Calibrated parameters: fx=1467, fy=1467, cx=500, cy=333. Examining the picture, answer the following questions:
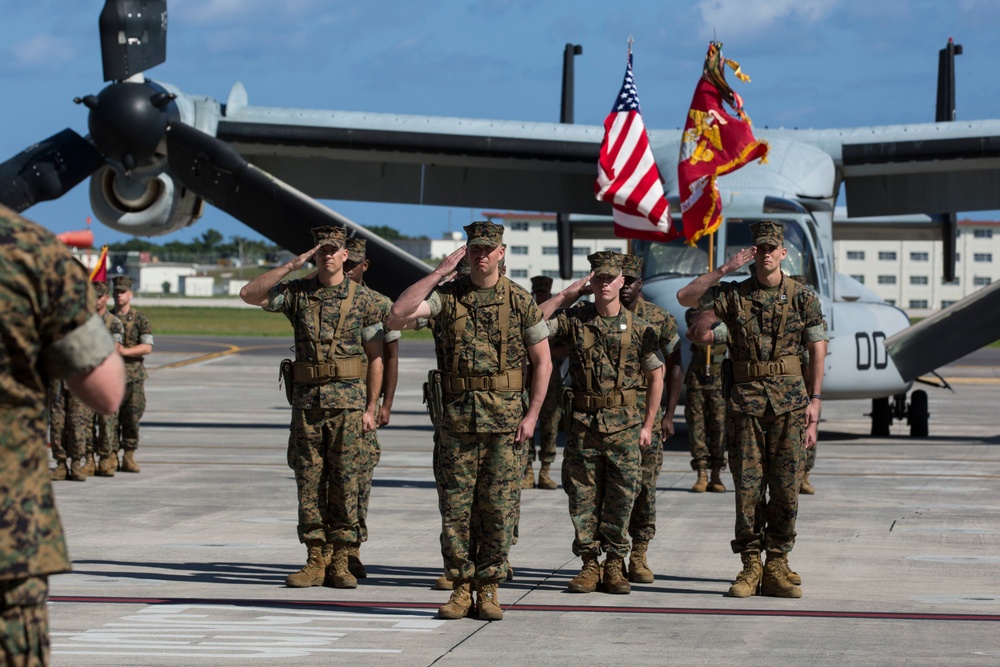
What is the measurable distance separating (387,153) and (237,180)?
4.22 m

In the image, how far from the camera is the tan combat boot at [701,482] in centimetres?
1262

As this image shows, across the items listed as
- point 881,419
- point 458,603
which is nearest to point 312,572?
point 458,603

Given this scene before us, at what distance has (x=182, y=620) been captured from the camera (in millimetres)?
6977

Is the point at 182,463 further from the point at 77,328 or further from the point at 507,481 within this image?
the point at 77,328

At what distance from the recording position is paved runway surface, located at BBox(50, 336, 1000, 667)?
6363mm

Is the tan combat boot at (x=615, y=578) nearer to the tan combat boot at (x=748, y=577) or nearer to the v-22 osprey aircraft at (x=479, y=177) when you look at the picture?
the tan combat boot at (x=748, y=577)

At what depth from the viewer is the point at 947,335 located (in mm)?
16750

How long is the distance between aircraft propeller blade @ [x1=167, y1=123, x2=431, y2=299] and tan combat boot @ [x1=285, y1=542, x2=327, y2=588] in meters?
6.83

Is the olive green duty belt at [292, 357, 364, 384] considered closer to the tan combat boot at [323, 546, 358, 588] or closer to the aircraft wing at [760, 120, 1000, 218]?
the tan combat boot at [323, 546, 358, 588]

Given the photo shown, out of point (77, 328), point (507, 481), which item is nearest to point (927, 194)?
point (507, 481)

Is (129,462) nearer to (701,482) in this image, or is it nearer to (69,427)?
(69,427)

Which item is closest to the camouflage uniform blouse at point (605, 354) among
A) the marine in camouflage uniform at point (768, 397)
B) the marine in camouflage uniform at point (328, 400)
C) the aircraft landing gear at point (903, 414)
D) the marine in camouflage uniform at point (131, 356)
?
the marine in camouflage uniform at point (768, 397)

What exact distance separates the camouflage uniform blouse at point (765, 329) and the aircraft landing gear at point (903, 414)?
10.8 meters

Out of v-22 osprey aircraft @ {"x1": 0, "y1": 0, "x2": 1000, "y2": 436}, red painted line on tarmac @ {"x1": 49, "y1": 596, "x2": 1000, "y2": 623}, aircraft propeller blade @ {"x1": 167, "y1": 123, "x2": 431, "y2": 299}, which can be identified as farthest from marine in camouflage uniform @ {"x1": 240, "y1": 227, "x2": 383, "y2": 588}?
v-22 osprey aircraft @ {"x1": 0, "y1": 0, "x2": 1000, "y2": 436}
